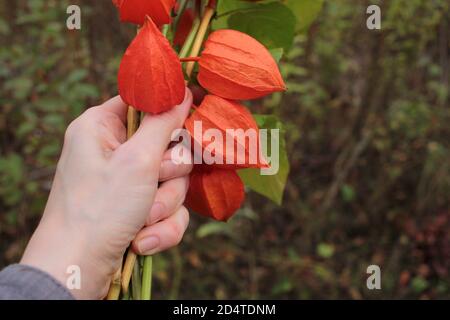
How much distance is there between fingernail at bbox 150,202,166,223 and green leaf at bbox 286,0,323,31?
34 cm

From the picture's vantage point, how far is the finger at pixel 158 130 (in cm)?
57

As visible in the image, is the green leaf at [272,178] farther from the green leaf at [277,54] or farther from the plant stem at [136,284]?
the plant stem at [136,284]

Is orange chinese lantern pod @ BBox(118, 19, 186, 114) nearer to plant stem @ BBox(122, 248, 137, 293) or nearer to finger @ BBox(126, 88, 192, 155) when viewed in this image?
finger @ BBox(126, 88, 192, 155)

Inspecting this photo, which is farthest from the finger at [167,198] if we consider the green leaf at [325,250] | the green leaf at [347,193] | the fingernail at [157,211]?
the green leaf at [347,193]

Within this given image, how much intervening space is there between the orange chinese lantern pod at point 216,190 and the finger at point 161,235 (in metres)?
0.03

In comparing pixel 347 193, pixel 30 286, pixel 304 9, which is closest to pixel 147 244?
pixel 30 286

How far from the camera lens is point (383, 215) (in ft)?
5.54

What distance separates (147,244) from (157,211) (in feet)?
0.15

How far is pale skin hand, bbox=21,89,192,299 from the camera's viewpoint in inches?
22.0

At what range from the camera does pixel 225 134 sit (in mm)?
561
